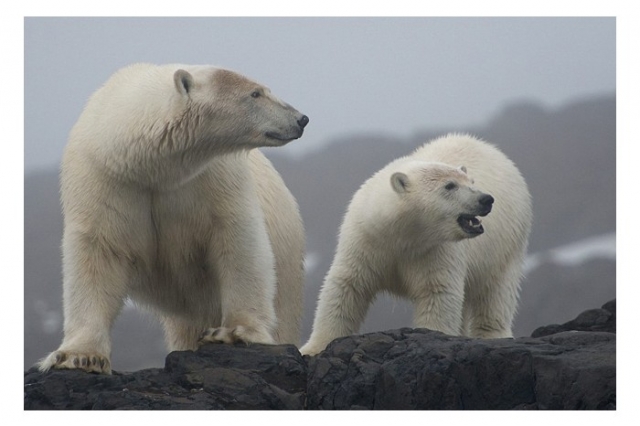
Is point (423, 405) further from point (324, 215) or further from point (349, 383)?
point (324, 215)

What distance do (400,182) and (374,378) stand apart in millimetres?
1809

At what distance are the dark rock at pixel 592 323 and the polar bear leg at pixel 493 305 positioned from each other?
685 mm

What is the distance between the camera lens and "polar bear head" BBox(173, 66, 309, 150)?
5027 millimetres

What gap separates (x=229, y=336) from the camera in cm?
511

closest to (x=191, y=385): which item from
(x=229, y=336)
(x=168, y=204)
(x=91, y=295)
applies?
(x=229, y=336)

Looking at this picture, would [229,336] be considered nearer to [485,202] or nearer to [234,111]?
[234,111]

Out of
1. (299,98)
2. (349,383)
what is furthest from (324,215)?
(349,383)

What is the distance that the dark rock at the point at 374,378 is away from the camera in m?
4.46

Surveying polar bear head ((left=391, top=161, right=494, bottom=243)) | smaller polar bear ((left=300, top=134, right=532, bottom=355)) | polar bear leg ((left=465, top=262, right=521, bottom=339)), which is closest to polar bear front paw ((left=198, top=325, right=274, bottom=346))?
smaller polar bear ((left=300, top=134, right=532, bottom=355))

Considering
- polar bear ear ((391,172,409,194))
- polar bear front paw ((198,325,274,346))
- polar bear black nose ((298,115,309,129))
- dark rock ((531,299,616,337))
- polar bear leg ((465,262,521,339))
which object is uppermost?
polar bear black nose ((298,115,309,129))

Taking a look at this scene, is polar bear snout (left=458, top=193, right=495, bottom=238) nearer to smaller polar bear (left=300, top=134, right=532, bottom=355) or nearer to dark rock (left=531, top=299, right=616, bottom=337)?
smaller polar bear (left=300, top=134, right=532, bottom=355)

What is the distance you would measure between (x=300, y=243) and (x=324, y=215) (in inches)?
18.3

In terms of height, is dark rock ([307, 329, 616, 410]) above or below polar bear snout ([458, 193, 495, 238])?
below

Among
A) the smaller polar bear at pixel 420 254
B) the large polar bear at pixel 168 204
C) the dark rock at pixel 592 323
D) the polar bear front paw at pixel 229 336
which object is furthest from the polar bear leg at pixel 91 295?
the dark rock at pixel 592 323
